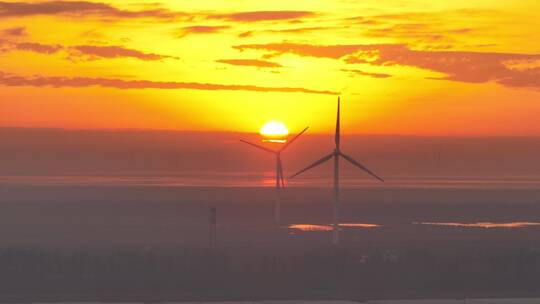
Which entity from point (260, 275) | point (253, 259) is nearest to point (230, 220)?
point (253, 259)

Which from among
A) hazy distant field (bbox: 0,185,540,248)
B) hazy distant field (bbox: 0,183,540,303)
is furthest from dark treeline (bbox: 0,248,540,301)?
hazy distant field (bbox: 0,185,540,248)

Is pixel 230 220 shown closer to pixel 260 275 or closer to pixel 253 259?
pixel 253 259

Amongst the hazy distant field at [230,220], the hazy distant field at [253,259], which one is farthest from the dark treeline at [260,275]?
the hazy distant field at [230,220]

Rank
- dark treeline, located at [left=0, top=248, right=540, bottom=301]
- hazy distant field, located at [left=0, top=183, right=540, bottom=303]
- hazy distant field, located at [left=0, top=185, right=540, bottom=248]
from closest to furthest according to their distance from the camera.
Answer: dark treeline, located at [left=0, top=248, right=540, bottom=301] → hazy distant field, located at [left=0, top=183, right=540, bottom=303] → hazy distant field, located at [left=0, top=185, right=540, bottom=248]

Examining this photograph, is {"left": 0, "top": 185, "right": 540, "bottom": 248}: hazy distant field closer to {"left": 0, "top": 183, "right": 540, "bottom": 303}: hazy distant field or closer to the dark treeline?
{"left": 0, "top": 183, "right": 540, "bottom": 303}: hazy distant field

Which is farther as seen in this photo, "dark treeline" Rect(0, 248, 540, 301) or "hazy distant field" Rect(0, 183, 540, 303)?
"hazy distant field" Rect(0, 183, 540, 303)

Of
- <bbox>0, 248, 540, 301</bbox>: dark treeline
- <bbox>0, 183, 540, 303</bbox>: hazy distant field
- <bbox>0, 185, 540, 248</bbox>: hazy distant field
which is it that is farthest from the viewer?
<bbox>0, 185, 540, 248</bbox>: hazy distant field

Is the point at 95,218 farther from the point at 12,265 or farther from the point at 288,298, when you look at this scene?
the point at 288,298

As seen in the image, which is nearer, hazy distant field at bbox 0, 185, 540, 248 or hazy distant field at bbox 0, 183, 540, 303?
hazy distant field at bbox 0, 183, 540, 303

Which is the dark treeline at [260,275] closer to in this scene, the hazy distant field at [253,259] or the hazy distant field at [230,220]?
the hazy distant field at [253,259]
